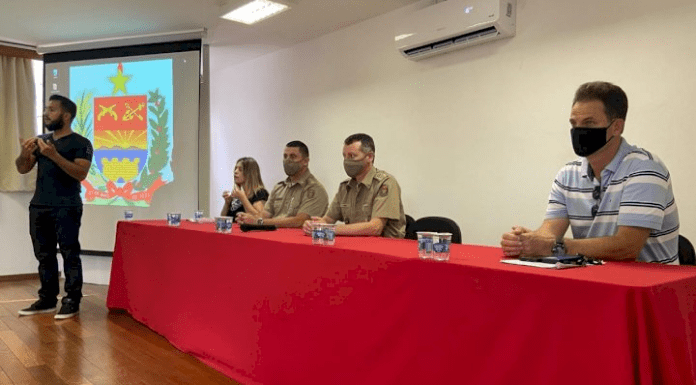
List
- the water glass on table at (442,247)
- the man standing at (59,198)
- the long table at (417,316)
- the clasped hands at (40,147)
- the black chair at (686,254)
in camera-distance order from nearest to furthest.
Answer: the long table at (417,316) → the water glass on table at (442,247) → the black chair at (686,254) → the clasped hands at (40,147) → the man standing at (59,198)

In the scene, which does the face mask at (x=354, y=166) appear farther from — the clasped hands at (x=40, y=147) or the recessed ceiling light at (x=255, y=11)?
the clasped hands at (x=40, y=147)

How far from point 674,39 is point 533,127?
0.83m

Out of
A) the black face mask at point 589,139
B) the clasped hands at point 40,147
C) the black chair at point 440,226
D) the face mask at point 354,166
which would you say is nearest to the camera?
the black face mask at point 589,139

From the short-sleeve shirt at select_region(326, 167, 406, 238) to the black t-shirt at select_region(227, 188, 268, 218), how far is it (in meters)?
1.24

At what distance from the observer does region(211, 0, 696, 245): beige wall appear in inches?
101

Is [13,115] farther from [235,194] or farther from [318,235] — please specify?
[318,235]

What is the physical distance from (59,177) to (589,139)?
3305 mm

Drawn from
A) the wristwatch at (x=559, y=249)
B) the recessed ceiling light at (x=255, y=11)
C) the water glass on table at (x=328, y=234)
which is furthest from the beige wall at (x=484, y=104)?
the water glass on table at (x=328, y=234)

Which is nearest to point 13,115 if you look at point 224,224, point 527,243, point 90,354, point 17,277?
point 17,277

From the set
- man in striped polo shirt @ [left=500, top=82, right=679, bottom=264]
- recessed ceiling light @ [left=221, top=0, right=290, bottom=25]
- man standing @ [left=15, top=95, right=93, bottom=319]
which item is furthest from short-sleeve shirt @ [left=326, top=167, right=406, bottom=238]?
man standing @ [left=15, top=95, right=93, bottom=319]

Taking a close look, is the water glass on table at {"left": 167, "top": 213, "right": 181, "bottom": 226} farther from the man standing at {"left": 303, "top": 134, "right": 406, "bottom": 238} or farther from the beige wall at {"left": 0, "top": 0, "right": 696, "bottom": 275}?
the beige wall at {"left": 0, "top": 0, "right": 696, "bottom": 275}

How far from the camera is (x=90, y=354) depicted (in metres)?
2.74

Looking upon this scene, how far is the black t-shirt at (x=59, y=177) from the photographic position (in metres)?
3.56

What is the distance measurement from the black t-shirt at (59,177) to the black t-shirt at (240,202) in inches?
40.9
